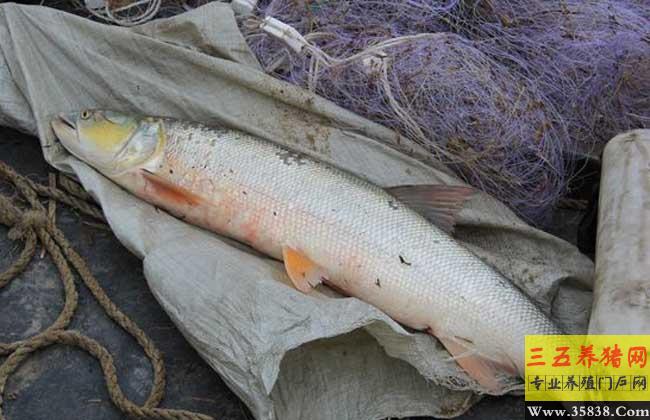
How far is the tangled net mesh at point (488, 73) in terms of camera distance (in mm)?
3328

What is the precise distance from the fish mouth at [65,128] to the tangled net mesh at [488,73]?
2.70ft

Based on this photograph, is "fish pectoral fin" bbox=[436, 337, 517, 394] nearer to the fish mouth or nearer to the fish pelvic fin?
the fish pelvic fin

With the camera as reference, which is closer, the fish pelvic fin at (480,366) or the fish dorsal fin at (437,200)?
the fish pelvic fin at (480,366)

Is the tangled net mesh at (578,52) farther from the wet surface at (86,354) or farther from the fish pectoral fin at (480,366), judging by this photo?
the wet surface at (86,354)

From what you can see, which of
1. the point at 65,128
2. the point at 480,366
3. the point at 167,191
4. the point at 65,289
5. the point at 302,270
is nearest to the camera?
the point at 480,366

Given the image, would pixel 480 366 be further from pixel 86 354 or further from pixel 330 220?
pixel 86 354

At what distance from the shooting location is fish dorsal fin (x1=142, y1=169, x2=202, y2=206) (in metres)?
3.19

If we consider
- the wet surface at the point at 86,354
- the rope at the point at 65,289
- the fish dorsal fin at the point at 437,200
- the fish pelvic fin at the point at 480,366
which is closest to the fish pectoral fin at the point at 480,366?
the fish pelvic fin at the point at 480,366

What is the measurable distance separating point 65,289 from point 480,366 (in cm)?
150

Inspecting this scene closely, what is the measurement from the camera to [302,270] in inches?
117

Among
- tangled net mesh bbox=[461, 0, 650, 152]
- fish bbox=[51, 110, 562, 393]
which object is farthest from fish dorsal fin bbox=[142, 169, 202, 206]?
tangled net mesh bbox=[461, 0, 650, 152]

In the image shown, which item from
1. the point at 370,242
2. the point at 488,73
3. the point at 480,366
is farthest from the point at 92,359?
the point at 488,73

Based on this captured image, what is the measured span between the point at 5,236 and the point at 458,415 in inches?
71.8

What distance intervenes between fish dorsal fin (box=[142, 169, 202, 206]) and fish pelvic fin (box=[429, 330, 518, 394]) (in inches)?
42.8
